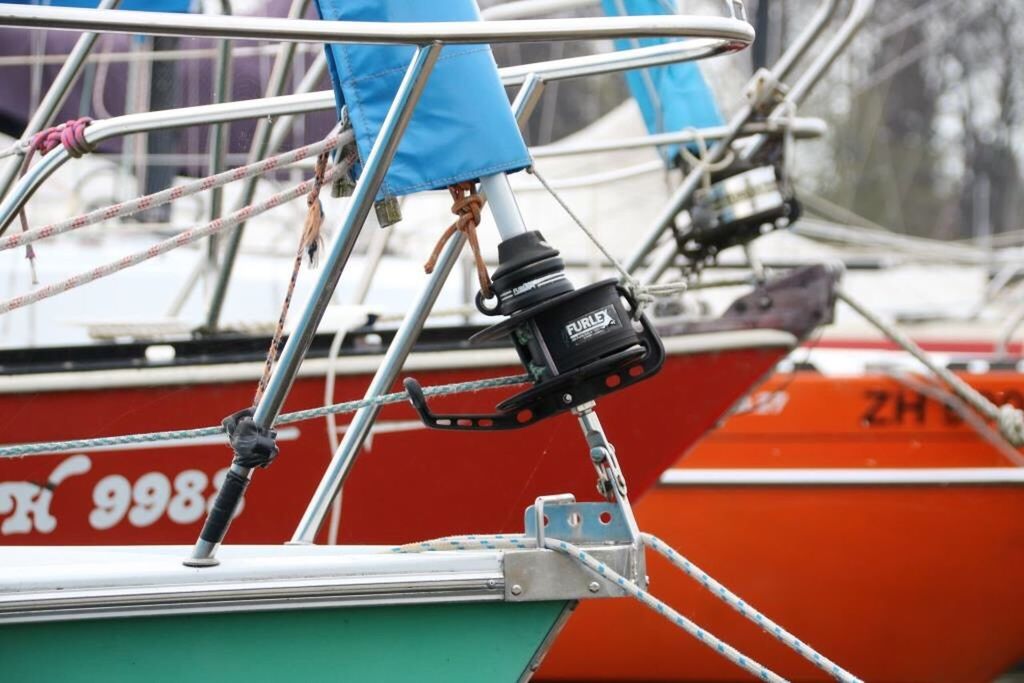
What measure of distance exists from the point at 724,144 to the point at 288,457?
1.70 m

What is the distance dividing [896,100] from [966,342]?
50.6 ft

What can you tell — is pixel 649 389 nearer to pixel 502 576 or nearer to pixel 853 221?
pixel 502 576

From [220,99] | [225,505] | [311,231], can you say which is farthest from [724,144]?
[225,505]

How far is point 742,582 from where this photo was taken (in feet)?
16.2

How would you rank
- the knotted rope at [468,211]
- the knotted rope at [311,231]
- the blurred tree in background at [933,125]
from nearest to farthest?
the knotted rope at [468,211] → the knotted rope at [311,231] → the blurred tree in background at [933,125]

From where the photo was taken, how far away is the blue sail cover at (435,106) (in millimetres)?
2213

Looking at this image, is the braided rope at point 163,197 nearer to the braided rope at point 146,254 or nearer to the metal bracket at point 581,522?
the braided rope at point 146,254

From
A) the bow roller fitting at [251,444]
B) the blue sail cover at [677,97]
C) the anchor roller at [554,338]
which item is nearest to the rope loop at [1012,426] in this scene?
the blue sail cover at [677,97]

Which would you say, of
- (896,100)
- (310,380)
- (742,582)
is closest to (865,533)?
(742,582)

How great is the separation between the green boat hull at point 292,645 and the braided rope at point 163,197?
664 millimetres

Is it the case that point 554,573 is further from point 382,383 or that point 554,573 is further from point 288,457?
point 288,457

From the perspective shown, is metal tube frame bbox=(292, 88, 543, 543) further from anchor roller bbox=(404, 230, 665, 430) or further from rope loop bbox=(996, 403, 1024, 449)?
rope loop bbox=(996, 403, 1024, 449)

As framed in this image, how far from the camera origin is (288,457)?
3744mm

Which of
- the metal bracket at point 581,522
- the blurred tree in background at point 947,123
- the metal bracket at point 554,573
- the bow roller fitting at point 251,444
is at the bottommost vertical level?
the blurred tree in background at point 947,123
